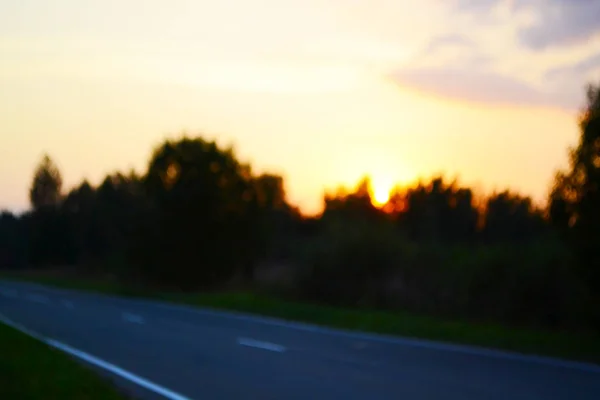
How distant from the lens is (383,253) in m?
32.2

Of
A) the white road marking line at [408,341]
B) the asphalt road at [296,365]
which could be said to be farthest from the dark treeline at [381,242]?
the asphalt road at [296,365]

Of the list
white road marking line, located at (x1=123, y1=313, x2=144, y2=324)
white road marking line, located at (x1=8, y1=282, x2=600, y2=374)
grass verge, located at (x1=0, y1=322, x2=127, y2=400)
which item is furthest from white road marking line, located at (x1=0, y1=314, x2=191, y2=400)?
white road marking line, located at (x1=8, y1=282, x2=600, y2=374)

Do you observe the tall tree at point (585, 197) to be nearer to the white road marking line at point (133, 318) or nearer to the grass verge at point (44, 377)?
the grass verge at point (44, 377)

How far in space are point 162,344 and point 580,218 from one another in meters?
9.23

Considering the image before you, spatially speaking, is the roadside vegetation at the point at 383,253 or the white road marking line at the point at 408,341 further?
the roadside vegetation at the point at 383,253

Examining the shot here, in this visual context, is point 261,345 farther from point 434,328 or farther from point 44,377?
point 44,377

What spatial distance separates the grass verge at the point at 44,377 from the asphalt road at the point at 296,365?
0.58m

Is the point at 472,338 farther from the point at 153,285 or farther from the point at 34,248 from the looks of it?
the point at 34,248

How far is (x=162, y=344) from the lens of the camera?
67.8 ft

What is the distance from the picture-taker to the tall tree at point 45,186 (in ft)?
389

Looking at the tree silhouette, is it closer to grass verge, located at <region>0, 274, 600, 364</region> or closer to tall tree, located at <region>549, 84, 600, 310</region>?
grass verge, located at <region>0, 274, 600, 364</region>

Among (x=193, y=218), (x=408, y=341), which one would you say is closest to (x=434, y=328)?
(x=408, y=341)

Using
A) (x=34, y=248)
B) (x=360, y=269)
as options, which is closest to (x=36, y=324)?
(x=360, y=269)

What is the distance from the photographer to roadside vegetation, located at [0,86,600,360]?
18.7 m
